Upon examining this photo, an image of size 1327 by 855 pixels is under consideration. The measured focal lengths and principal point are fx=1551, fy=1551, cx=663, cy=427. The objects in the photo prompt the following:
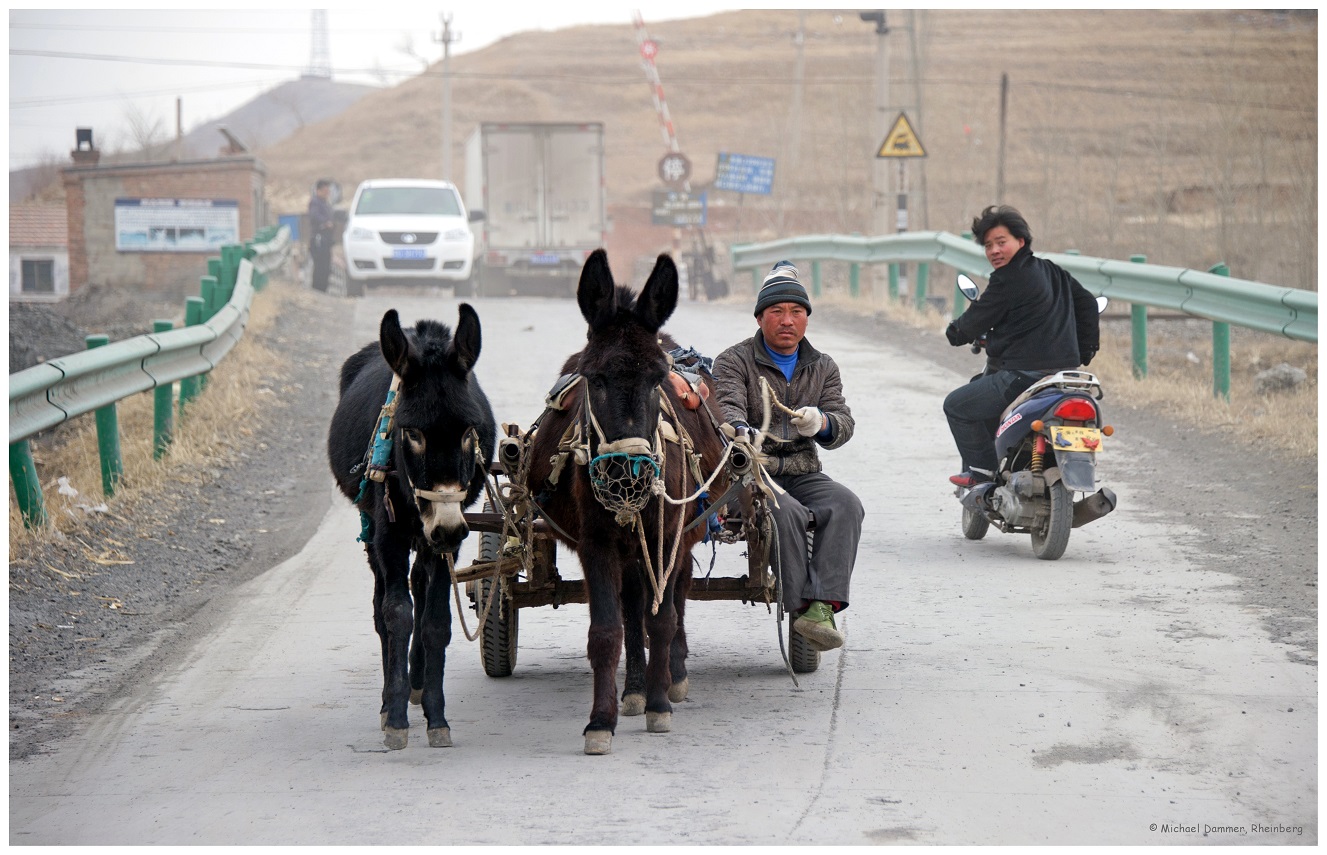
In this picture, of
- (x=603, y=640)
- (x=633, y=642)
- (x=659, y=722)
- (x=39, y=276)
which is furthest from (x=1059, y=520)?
(x=39, y=276)

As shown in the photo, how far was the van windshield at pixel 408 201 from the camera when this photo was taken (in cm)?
2995

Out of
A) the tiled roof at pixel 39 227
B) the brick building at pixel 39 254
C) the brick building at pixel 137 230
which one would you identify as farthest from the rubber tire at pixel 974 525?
the tiled roof at pixel 39 227

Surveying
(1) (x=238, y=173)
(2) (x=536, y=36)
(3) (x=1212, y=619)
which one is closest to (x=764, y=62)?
(2) (x=536, y=36)

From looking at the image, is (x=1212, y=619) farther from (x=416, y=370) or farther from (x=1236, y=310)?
(x=1236, y=310)

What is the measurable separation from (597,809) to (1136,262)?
39.4 ft

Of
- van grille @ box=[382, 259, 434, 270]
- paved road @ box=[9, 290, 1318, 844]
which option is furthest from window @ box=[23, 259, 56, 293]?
paved road @ box=[9, 290, 1318, 844]

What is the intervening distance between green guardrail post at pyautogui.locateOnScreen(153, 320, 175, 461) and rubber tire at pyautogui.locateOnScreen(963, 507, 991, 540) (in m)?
5.98

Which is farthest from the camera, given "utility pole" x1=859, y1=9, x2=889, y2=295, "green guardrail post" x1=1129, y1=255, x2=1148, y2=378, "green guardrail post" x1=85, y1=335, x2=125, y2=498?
"utility pole" x1=859, y1=9, x2=889, y2=295

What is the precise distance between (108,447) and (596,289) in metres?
5.91

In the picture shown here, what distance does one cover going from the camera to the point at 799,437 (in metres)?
7.13

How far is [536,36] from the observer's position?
348 ft

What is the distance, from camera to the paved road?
16.4ft

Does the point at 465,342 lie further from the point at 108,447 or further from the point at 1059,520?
the point at 108,447

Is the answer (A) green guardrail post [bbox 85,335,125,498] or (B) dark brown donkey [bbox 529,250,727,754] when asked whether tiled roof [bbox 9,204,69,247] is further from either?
(B) dark brown donkey [bbox 529,250,727,754]
